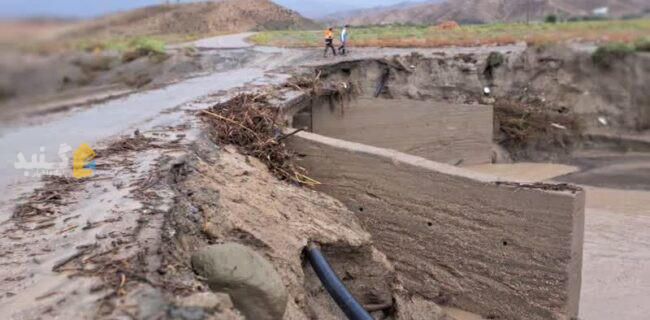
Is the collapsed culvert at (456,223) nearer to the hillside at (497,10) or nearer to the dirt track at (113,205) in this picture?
the dirt track at (113,205)

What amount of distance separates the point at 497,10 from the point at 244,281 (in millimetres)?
8042

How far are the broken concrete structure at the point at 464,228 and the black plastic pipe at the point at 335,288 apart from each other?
1620 mm

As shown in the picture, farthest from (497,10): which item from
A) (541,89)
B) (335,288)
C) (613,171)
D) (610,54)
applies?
(610,54)

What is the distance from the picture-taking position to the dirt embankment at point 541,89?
18.8 meters

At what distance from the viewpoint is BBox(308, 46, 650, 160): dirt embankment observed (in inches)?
742

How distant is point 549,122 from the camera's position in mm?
19188

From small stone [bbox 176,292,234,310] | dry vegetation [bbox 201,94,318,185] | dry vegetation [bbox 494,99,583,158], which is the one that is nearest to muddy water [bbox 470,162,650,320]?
dry vegetation [bbox 494,99,583,158]

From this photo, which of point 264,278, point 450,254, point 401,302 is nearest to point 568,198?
point 450,254

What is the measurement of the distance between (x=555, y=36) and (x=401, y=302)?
11.2 metres

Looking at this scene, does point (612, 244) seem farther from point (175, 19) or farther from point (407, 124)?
point (175, 19)

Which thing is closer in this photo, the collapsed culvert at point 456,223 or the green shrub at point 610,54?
the collapsed culvert at point 456,223

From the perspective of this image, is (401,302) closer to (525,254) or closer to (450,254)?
(450,254)

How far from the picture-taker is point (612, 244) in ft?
38.0

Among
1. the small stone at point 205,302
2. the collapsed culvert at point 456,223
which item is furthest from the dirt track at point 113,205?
the collapsed culvert at point 456,223
